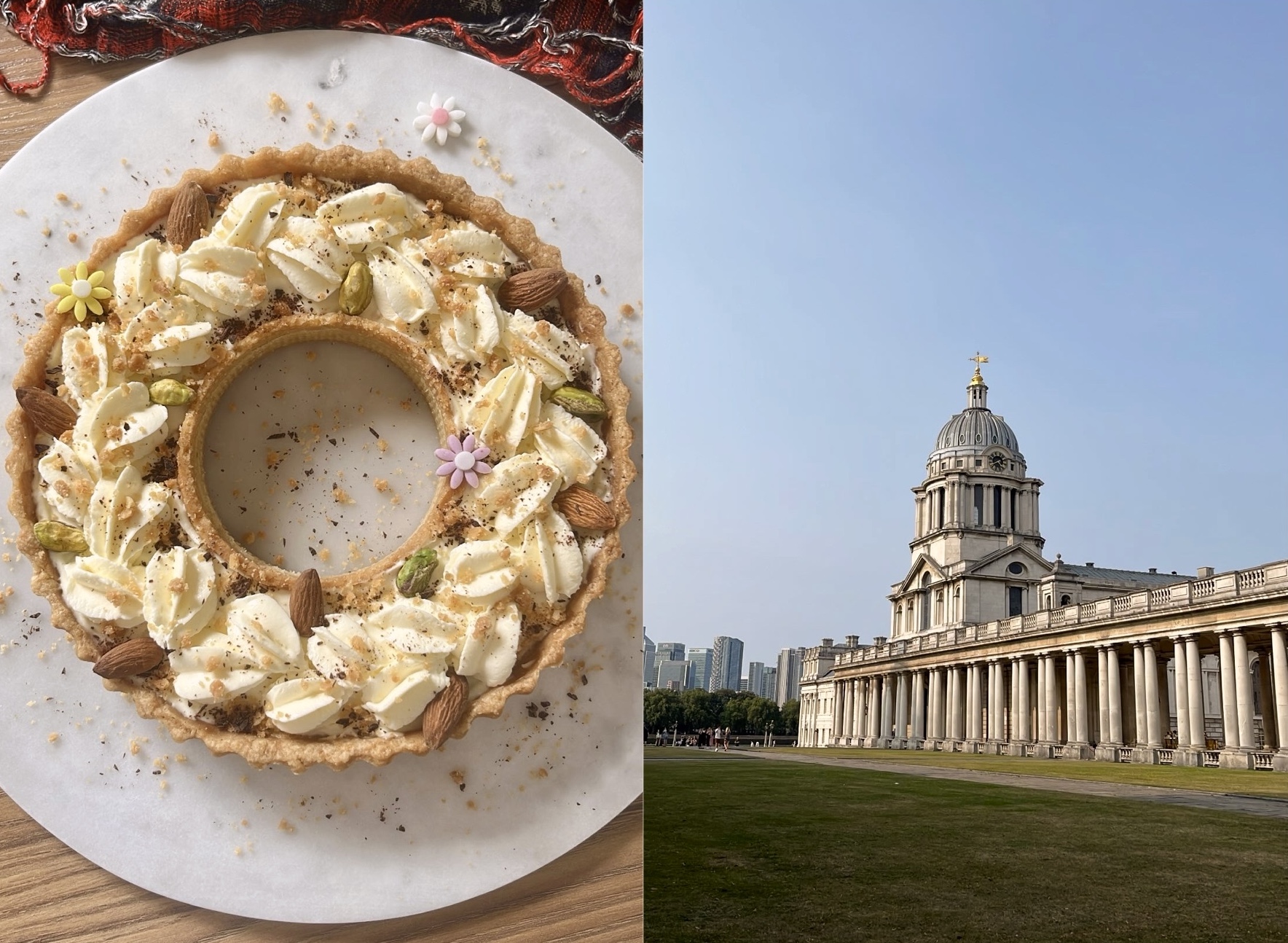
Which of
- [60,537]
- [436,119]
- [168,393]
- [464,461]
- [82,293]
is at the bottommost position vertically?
[60,537]

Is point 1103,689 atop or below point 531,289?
below

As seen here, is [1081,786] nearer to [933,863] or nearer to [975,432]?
[933,863]

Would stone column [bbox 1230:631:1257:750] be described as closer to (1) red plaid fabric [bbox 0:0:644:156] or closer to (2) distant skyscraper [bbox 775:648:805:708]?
(2) distant skyscraper [bbox 775:648:805:708]

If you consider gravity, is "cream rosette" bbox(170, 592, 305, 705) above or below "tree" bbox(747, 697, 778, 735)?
above

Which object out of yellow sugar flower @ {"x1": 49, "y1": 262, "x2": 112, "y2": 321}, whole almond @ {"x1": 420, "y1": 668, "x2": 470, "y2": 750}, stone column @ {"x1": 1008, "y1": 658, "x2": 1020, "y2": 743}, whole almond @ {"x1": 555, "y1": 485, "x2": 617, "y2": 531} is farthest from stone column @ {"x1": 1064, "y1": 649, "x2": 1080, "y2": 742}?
yellow sugar flower @ {"x1": 49, "y1": 262, "x2": 112, "y2": 321}

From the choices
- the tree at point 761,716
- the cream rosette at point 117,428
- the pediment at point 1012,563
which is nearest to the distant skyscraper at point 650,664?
the tree at point 761,716

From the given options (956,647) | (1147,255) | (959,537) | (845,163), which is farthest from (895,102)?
(956,647)

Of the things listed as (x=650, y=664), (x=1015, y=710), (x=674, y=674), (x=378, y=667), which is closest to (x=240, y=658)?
(x=378, y=667)

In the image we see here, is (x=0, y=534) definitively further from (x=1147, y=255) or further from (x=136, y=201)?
(x=1147, y=255)
